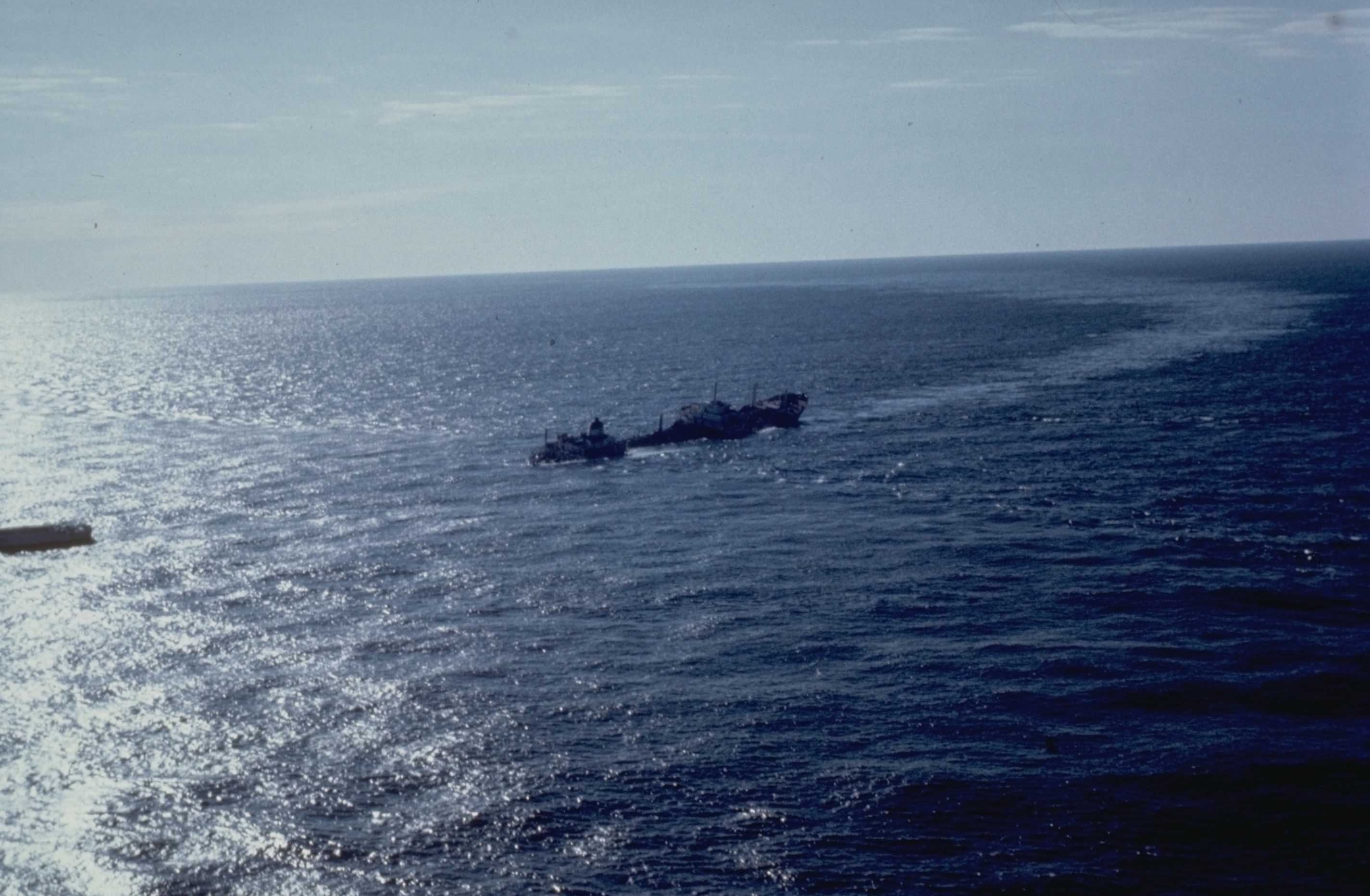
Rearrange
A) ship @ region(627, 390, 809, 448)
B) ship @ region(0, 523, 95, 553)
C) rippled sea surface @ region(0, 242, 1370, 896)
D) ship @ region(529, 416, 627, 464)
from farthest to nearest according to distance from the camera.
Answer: ship @ region(627, 390, 809, 448) < ship @ region(529, 416, 627, 464) < ship @ region(0, 523, 95, 553) < rippled sea surface @ region(0, 242, 1370, 896)

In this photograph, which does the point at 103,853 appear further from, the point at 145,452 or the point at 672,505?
the point at 145,452

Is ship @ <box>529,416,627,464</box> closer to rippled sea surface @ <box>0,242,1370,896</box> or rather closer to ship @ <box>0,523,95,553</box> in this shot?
rippled sea surface @ <box>0,242,1370,896</box>

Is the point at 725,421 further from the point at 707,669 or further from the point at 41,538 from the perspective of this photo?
the point at 707,669

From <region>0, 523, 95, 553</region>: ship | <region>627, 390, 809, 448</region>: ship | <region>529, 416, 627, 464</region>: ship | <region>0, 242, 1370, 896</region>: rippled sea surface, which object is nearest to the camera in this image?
<region>0, 242, 1370, 896</region>: rippled sea surface

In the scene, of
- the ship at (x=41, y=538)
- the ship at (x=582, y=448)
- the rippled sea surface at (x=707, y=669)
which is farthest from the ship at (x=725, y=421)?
the ship at (x=41, y=538)

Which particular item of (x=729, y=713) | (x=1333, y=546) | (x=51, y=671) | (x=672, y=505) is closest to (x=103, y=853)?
(x=51, y=671)

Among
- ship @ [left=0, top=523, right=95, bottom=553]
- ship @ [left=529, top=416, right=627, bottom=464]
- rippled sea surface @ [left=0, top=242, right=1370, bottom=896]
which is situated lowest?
rippled sea surface @ [left=0, top=242, right=1370, bottom=896]

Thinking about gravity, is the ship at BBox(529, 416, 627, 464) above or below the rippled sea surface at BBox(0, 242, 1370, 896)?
above

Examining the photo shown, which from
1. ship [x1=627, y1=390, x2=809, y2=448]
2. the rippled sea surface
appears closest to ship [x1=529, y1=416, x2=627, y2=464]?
the rippled sea surface
